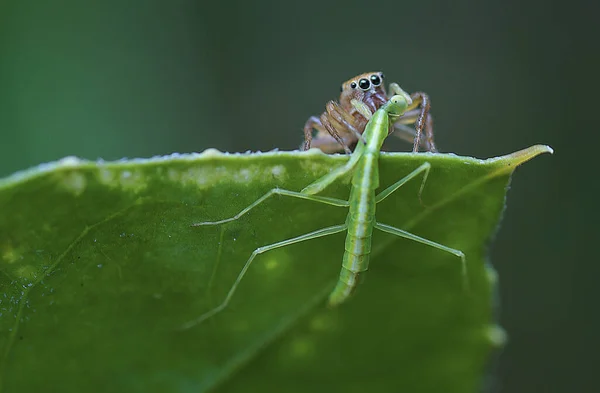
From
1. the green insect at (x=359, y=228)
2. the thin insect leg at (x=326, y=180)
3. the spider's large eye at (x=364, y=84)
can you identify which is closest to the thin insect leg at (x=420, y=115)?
the spider's large eye at (x=364, y=84)

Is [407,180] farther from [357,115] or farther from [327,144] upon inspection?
[327,144]

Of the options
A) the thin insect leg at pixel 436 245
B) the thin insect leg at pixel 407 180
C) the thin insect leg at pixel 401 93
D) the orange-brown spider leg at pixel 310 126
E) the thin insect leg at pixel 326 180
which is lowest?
the thin insect leg at pixel 436 245

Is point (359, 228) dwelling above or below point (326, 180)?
below

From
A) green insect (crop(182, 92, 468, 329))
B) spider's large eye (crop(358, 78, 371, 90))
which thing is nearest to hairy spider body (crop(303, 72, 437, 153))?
spider's large eye (crop(358, 78, 371, 90))

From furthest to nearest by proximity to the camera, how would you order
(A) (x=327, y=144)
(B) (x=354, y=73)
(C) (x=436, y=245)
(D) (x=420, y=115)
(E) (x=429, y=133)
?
(B) (x=354, y=73)
(A) (x=327, y=144)
(E) (x=429, y=133)
(D) (x=420, y=115)
(C) (x=436, y=245)

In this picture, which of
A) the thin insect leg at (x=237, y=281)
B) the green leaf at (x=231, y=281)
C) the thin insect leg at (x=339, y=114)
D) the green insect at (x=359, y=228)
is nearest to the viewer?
the green leaf at (x=231, y=281)

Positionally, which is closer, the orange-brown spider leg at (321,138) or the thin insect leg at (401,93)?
the thin insect leg at (401,93)

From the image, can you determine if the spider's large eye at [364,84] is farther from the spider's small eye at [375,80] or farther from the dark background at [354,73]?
the dark background at [354,73]

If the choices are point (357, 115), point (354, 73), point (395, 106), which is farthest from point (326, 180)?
point (354, 73)
